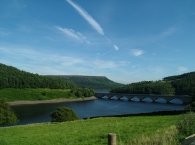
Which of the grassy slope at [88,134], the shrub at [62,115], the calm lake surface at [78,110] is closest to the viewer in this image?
the grassy slope at [88,134]

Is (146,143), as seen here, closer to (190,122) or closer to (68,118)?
(190,122)

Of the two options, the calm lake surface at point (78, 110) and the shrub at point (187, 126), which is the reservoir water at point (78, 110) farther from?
the shrub at point (187, 126)

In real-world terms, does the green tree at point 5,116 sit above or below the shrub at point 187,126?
below

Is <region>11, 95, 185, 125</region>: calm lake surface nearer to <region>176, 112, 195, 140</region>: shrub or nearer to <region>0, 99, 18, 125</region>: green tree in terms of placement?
<region>0, 99, 18, 125</region>: green tree

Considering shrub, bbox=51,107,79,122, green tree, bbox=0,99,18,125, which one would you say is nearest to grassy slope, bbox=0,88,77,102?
green tree, bbox=0,99,18,125

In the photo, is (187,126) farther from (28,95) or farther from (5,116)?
(28,95)

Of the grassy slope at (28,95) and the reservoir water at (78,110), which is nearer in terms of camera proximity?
the reservoir water at (78,110)

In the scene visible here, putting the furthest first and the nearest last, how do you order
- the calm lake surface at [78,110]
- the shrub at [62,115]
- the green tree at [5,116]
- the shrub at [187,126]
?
the calm lake surface at [78,110] → the green tree at [5,116] → the shrub at [62,115] → the shrub at [187,126]

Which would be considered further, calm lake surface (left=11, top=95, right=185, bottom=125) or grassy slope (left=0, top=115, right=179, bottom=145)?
calm lake surface (left=11, top=95, right=185, bottom=125)

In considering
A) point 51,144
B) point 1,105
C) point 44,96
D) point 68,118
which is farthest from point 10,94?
point 51,144

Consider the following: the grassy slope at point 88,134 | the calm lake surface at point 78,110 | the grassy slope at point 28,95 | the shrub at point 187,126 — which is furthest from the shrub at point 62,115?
the grassy slope at point 28,95

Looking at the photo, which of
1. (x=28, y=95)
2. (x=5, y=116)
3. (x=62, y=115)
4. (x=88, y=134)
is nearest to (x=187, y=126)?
(x=88, y=134)

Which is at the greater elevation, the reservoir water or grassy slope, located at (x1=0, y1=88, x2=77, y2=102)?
grassy slope, located at (x1=0, y1=88, x2=77, y2=102)

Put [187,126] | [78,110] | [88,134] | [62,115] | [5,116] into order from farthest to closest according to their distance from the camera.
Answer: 1. [78,110]
2. [5,116]
3. [62,115]
4. [88,134]
5. [187,126]
